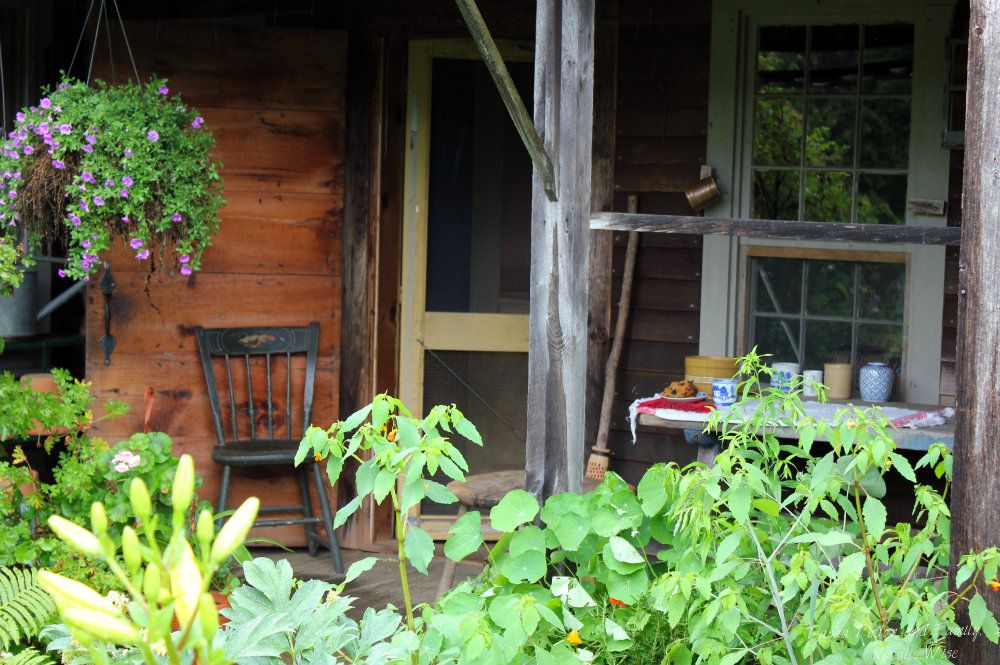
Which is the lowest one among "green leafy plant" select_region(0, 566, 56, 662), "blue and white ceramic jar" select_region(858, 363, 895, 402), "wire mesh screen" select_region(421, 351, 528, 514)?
"green leafy plant" select_region(0, 566, 56, 662)

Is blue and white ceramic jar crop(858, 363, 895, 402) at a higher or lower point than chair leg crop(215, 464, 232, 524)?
higher

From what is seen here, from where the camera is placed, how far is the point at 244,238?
462cm

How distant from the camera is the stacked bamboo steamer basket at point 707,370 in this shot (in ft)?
13.3

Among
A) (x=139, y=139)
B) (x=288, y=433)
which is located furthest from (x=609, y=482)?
(x=288, y=433)

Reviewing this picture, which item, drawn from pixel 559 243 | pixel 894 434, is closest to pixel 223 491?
pixel 559 243

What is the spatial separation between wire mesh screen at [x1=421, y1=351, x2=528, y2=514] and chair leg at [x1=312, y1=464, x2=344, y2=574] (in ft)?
2.07

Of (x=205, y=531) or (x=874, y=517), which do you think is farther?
(x=874, y=517)

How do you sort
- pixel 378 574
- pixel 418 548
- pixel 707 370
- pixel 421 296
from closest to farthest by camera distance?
1. pixel 418 548
2. pixel 707 370
3. pixel 378 574
4. pixel 421 296

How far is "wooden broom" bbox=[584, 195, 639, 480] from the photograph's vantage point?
441 cm

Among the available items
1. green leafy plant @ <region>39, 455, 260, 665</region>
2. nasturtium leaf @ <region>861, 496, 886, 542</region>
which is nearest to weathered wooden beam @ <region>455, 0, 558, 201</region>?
nasturtium leaf @ <region>861, 496, 886, 542</region>

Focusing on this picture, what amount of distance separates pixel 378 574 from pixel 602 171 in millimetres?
1902

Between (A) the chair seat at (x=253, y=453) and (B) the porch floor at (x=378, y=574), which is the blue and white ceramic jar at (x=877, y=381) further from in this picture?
(A) the chair seat at (x=253, y=453)

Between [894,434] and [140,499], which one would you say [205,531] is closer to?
[140,499]

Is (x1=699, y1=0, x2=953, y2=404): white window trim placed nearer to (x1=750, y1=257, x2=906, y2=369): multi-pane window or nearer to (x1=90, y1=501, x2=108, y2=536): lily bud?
(x1=750, y1=257, x2=906, y2=369): multi-pane window
